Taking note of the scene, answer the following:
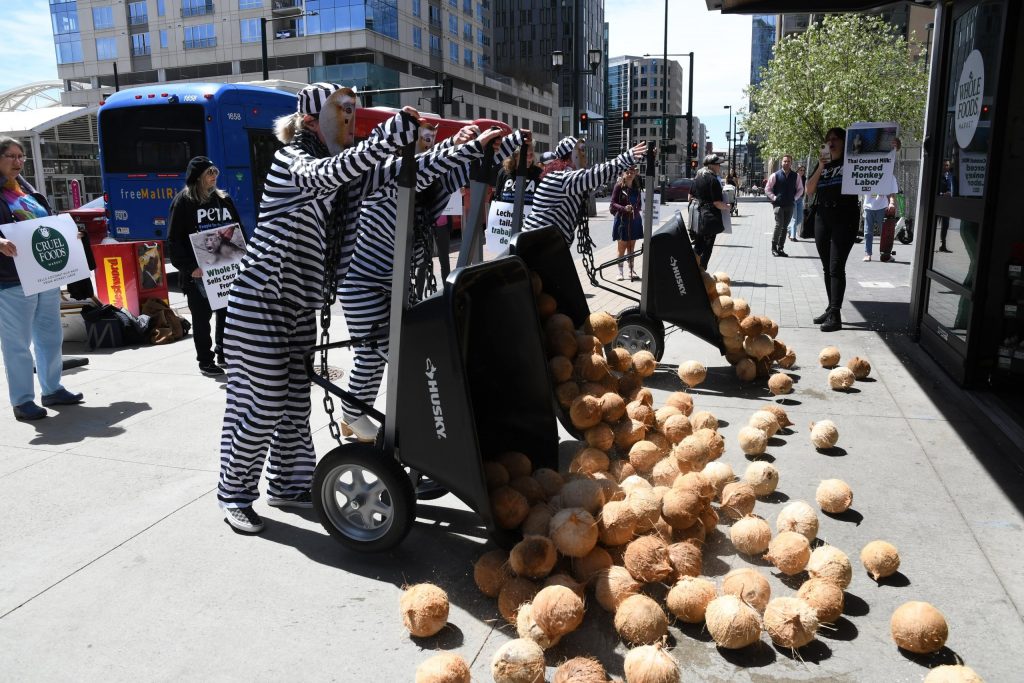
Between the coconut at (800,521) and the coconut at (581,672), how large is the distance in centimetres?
138

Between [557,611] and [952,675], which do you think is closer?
[952,675]

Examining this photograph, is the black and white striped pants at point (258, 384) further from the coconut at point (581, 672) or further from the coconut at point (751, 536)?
the coconut at point (751, 536)

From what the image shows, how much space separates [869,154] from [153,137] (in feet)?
42.0

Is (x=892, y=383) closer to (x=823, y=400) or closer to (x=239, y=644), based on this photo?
(x=823, y=400)

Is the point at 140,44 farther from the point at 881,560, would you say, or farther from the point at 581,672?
the point at 581,672

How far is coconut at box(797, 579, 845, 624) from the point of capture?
2.80 m

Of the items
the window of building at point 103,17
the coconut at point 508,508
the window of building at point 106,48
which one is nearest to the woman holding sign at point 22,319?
the coconut at point 508,508

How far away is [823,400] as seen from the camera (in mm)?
5902

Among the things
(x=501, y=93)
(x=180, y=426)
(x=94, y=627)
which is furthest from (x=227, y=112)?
(x=501, y=93)

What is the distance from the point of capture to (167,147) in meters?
14.9

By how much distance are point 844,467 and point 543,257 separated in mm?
2149

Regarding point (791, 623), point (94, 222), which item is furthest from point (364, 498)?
point (94, 222)

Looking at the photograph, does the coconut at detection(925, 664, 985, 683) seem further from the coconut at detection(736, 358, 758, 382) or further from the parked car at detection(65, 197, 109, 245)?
the parked car at detection(65, 197, 109, 245)

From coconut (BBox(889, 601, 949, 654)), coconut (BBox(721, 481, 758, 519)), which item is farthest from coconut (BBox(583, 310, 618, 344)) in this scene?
coconut (BBox(889, 601, 949, 654))
